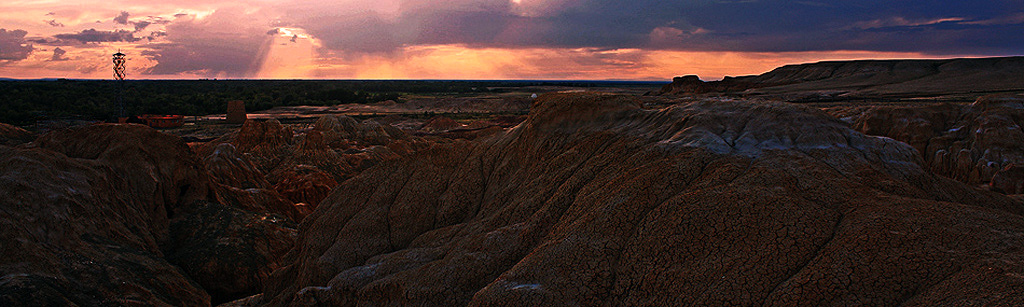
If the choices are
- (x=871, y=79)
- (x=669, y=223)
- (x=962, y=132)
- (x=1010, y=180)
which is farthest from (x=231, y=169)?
(x=871, y=79)

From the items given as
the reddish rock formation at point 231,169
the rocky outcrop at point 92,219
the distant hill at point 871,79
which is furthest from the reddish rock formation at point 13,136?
the distant hill at point 871,79

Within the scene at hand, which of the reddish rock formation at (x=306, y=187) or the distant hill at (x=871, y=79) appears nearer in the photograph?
the reddish rock formation at (x=306, y=187)

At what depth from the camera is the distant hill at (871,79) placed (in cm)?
6012

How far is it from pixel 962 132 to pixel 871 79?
63.2 metres

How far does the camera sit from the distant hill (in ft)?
197

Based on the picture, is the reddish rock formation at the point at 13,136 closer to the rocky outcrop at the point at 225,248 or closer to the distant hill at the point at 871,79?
the rocky outcrop at the point at 225,248

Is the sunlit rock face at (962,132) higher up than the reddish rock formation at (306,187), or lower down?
higher up

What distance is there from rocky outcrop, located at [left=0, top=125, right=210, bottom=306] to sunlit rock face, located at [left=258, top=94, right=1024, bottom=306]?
2.38m

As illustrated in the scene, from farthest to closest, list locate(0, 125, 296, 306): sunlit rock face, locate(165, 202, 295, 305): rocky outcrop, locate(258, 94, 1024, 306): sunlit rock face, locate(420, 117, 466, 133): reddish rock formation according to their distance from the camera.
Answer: locate(420, 117, 466, 133): reddish rock formation → locate(165, 202, 295, 305): rocky outcrop → locate(0, 125, 296, 306): sunlit rock face → locate(258, 94, 1024, 306): sunlit rock face

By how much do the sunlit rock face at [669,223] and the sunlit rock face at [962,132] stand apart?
12621mm

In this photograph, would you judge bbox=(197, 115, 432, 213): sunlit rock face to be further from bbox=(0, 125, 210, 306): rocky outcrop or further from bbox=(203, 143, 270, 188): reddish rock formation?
bbox=(0, 125, 210, 306): rocky outcrop

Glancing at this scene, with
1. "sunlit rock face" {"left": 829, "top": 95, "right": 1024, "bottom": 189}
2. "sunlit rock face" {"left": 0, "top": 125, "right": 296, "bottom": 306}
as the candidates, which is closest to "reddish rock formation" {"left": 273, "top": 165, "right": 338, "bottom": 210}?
"sunlit rock face" {"left": 0, "top": 125, "right": 296, "bottom": 306}

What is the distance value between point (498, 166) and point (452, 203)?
1087 millimetres

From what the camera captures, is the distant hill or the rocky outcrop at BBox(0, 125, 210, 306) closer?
the rocky outcrop at BBox(0, 125, 210, 306)
